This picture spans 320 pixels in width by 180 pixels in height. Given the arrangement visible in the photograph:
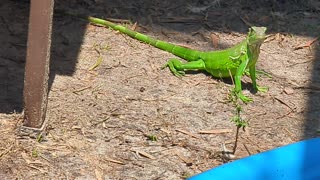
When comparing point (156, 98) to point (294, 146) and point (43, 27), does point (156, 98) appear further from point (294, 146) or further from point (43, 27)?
point (294, 146)

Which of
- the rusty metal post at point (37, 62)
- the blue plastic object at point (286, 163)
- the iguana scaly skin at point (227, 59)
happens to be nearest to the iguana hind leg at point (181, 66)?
the iguana scaly skin at point (227, 59)

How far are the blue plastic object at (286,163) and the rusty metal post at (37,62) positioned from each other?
120 centimetres

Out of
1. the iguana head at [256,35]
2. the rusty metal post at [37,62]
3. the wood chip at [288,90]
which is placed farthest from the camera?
the wood chip at [288,90]

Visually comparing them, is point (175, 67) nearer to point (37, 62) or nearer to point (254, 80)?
point (254, 80)

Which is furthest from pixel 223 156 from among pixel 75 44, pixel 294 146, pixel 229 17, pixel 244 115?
pixel 229 17

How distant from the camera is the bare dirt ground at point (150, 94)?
382 centimetres

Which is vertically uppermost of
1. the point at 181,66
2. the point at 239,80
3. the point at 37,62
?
the point at 37,62

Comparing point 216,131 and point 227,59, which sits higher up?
point 227,59

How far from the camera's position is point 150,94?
4441 millimetres

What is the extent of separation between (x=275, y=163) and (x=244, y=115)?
3.83 feet

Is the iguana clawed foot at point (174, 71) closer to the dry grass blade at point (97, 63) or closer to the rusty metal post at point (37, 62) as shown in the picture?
the dry grass blade at point (97, 63)

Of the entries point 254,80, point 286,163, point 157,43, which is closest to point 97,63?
point 157,43

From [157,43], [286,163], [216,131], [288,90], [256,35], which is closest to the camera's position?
[286,163]

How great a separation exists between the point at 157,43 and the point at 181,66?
14.5 inches
